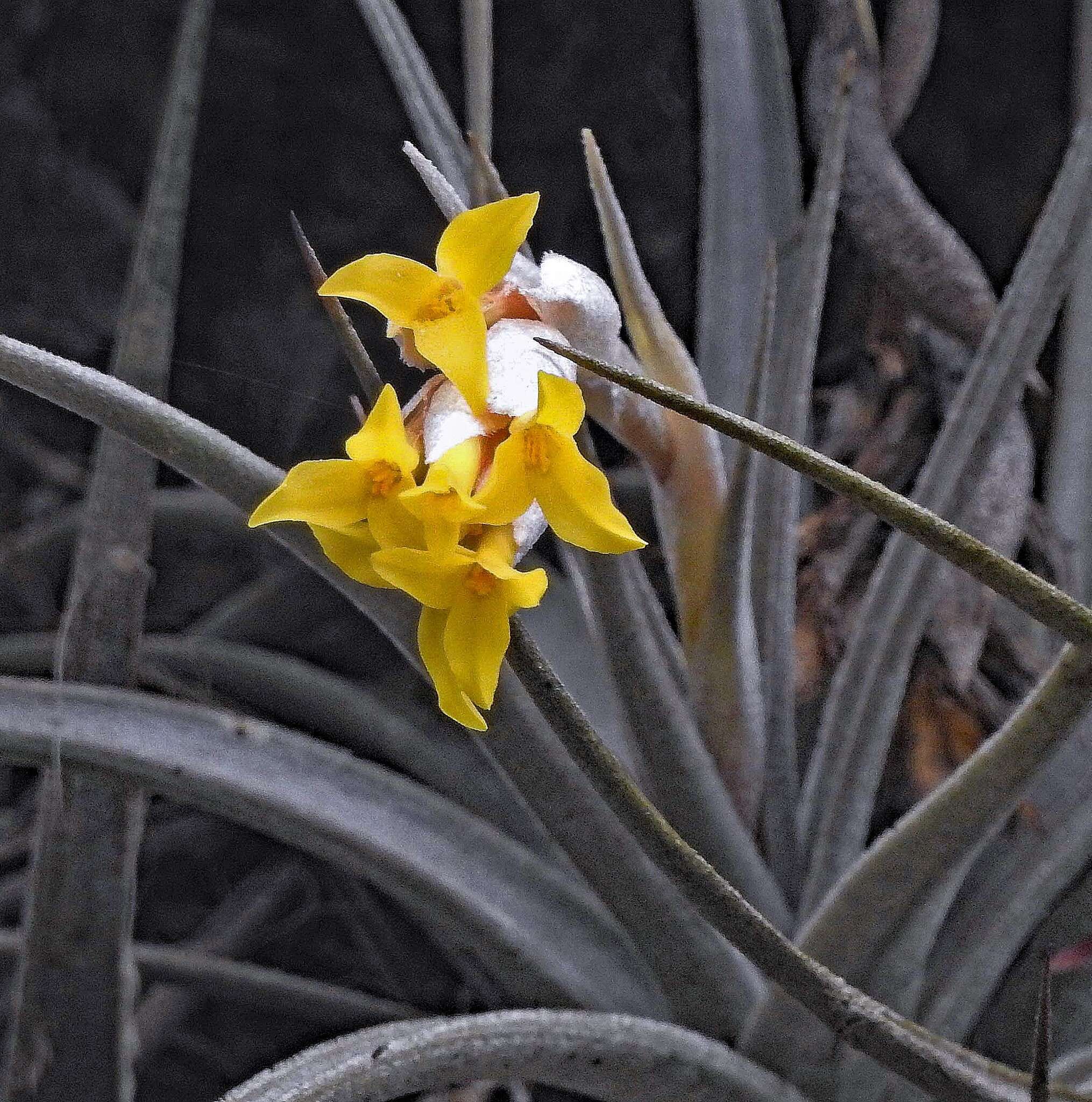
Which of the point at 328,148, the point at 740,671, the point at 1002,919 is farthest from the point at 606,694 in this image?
the point at 328,148

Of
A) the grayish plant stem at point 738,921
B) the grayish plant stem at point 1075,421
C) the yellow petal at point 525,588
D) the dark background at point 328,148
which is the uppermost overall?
the dark background at point 328,148

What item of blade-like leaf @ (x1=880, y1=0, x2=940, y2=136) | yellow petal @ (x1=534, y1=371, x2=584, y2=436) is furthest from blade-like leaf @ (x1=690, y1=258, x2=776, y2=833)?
blade-like leaf @ (x1=880, y1=0, x2=940, y2=136)

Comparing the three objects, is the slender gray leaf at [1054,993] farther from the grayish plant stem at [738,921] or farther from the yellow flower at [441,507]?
the yellow flower at [441,507]

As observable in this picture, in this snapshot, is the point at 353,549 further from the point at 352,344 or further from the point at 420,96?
the point at 420,96

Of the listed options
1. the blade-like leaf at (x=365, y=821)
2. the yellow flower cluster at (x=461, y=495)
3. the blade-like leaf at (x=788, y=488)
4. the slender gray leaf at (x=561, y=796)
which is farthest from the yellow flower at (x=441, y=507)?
the blade-like leaf at (x=788, y=488)

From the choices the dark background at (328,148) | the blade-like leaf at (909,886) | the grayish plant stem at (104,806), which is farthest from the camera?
the dark background at (328,148)

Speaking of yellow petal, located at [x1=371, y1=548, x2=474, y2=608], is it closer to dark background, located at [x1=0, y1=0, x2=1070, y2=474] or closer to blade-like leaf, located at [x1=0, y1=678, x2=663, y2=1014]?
blade-like leaf, located at [x1=0, y1=678, x2=663, y2=1014]

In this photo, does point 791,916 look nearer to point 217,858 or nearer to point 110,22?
→ point 217,858
